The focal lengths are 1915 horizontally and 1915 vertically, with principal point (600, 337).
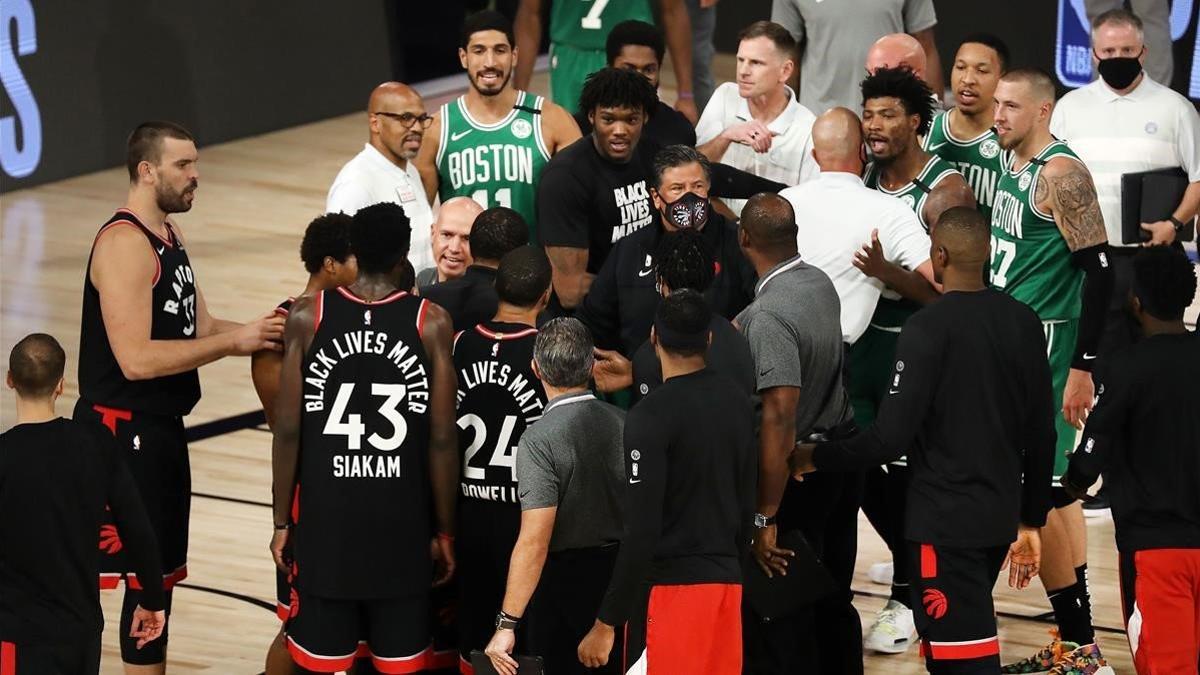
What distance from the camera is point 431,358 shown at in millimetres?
5832

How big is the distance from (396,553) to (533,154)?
2.66 metres

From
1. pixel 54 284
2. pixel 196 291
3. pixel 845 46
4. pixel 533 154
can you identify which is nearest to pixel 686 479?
pixel 196 291

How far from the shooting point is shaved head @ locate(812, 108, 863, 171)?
23.0ft

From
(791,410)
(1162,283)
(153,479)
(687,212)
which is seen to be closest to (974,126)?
(687,212)

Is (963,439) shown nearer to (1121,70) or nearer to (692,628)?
(692,628)

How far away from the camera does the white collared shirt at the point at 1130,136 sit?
349 inches

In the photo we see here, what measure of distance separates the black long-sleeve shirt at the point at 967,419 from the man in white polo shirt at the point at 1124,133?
9.99ft

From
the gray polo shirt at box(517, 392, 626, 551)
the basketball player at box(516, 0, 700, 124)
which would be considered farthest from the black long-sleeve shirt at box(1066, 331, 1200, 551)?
the basketball player at box(516, 0, 700, 124)

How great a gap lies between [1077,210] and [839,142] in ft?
3.19

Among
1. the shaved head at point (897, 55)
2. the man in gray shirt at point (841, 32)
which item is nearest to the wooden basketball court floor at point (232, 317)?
the shaved head at point (897, 55)

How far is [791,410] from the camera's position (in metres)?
6.11

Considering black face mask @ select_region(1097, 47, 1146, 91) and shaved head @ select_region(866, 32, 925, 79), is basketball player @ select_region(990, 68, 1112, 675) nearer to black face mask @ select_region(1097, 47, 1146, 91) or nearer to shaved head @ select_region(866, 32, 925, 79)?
shaved head @ select_region(866, 32, 925, 79)

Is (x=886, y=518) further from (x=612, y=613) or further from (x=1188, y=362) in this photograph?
(x=612, y=613)

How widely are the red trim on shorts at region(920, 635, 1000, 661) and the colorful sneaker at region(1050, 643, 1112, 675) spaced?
1064 millimetres
